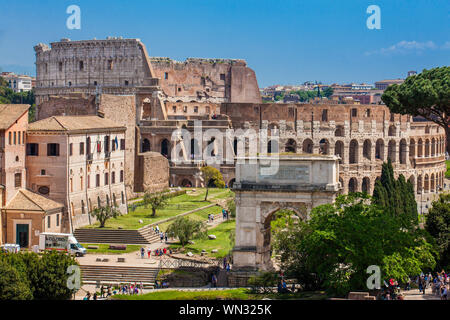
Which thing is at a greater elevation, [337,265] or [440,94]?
[440,94]

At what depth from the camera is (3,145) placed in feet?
165

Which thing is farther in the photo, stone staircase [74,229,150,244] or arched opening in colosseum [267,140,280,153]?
arched opening in colosseum [267,140,280,153]

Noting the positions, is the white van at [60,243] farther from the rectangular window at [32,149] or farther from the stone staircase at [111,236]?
the rectangular window at [32,149]

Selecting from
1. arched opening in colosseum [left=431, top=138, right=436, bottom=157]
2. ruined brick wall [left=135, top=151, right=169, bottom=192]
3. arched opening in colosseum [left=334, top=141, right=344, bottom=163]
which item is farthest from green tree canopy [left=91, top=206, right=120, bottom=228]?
arched opening in colosseum [left=431, top=138, right=436, bottom=157]

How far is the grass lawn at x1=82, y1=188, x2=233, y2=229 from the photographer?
180 feet

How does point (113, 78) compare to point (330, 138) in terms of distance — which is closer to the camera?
point (330, 138)

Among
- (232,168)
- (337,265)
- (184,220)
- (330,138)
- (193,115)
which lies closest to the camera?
(337,265)

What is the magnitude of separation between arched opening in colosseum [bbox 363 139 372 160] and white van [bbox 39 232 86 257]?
57.3 m

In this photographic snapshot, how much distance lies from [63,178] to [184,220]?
8000mm

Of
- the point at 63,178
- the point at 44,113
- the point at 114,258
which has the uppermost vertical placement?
the point at 44,113

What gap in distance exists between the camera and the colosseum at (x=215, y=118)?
8819 centimetres

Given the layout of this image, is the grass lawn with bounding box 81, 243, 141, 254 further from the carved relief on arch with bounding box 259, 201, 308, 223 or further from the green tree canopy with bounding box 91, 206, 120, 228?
the carved relief on arch with bounding box 259, 201, 308, 223

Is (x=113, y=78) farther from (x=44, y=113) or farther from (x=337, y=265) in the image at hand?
(x=337, y=265)
